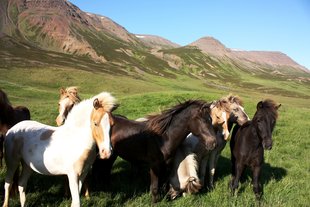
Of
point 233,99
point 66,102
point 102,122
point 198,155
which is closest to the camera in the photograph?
point 102,122

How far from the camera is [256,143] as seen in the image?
8.03 meters

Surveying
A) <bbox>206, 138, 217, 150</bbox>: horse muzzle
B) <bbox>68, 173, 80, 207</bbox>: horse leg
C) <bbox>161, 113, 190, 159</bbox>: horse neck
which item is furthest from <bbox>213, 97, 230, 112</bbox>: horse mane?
<bbox>68, 173, 80, 207</bbox>: horse leg

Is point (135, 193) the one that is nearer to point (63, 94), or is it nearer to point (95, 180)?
point (95, 180)

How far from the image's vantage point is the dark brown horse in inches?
277

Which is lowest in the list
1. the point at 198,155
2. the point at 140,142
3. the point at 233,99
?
the point at 198,155

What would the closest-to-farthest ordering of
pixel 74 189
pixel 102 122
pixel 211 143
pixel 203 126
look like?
pixel 102 122 < pixel 74 189 < pixel 211 143 < pixel 203 126

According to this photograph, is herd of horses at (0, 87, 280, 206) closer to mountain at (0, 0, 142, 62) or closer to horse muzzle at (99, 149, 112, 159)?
horse muzzle at (99, 149, 112, 159)

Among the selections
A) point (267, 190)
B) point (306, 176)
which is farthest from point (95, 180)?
point (306, 176)

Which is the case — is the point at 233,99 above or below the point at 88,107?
above

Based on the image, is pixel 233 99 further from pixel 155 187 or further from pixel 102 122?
pixel 102 122

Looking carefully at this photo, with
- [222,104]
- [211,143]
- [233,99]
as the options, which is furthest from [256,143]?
[211,143]

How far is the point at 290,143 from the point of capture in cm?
1406

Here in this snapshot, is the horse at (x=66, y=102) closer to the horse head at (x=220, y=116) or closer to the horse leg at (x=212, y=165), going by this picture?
the horse head at (x=220, y=116)

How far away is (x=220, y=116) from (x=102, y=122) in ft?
12.9
